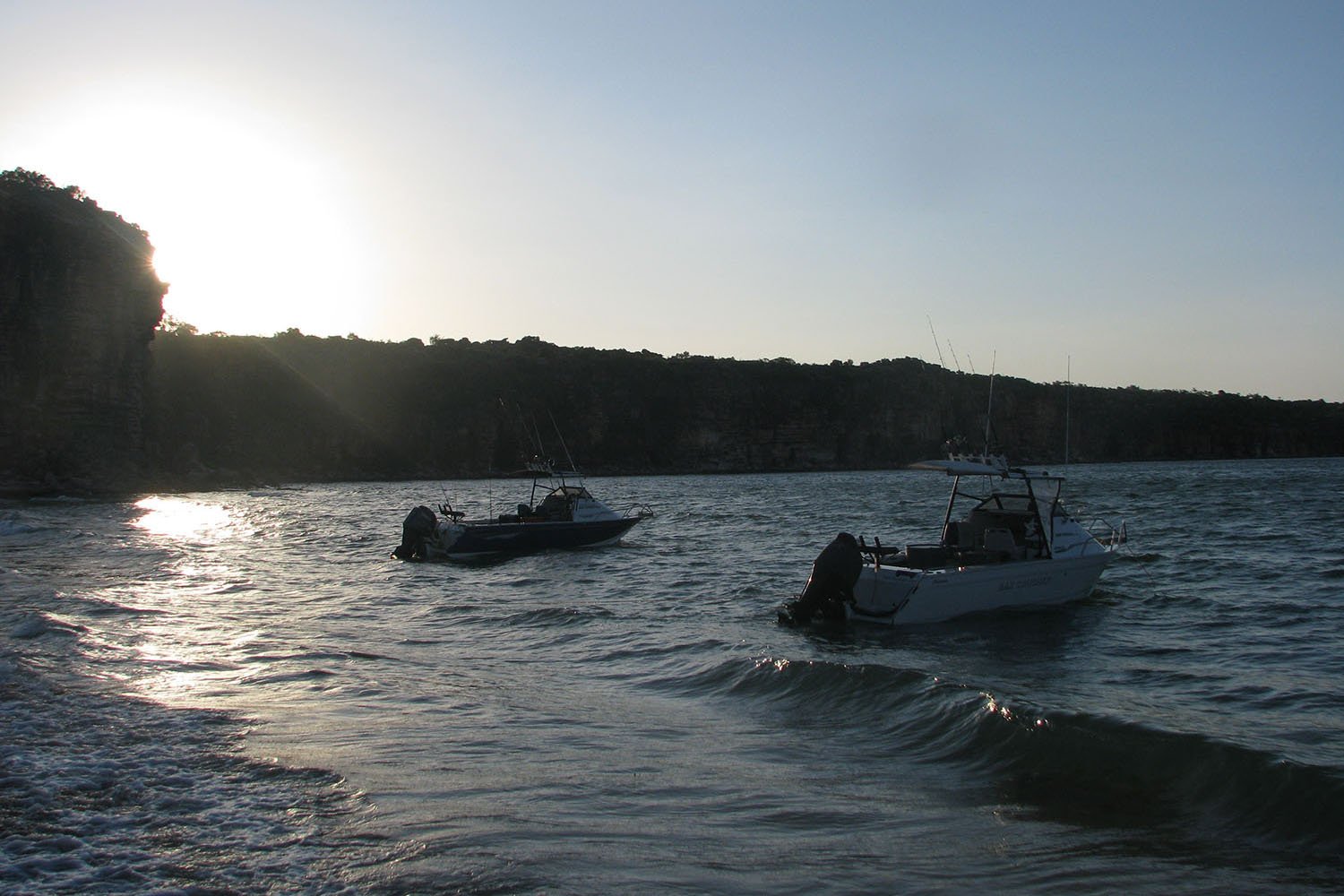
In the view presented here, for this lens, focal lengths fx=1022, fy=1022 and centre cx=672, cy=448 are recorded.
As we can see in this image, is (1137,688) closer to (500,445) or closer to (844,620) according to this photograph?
(844,620)

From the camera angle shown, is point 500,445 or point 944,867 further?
point 500,445

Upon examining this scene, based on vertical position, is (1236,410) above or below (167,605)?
above

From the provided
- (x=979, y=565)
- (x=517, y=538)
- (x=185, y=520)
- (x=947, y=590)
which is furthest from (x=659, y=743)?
(x=185, y=520)

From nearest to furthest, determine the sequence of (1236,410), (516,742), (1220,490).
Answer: (516,742) < (1220,490) < (1236,410)

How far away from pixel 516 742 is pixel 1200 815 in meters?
5.18

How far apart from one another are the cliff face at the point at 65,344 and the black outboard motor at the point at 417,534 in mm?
31245

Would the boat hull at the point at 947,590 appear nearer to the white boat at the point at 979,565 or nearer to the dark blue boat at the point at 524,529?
the white boat at the point at 979,565

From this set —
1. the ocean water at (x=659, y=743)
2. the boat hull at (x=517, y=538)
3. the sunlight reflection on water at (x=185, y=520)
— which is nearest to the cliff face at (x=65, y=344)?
the sunlight reflection on water at (x=185, y=520)

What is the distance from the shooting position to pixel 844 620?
47.1 feet

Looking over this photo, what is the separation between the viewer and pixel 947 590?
14625 millimetres

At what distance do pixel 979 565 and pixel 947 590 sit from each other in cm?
102

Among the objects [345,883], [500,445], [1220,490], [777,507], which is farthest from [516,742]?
[500,445]

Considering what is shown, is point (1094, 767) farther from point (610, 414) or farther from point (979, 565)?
point (610, 414)

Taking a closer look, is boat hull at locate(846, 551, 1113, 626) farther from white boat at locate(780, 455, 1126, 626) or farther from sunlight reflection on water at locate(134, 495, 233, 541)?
sunlight reflection on water at locate(134, 495, 233, 541)
